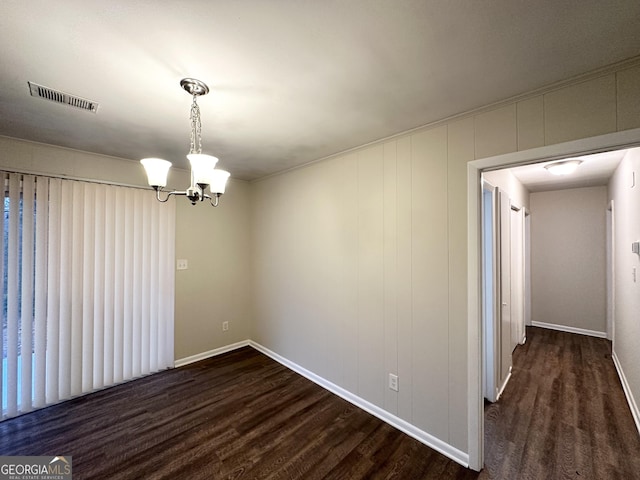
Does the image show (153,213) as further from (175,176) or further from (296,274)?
(296,274)

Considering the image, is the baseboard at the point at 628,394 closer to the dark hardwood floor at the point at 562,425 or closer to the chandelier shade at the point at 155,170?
the dark hardwood floor at the point at 562,425

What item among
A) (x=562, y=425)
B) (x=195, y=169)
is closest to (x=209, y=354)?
(x=195, y=169)

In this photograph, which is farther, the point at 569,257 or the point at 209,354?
the point at 569,257

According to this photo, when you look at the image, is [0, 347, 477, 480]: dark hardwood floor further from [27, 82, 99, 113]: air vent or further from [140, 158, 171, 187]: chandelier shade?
[27, 82, 99, 113]: air vent

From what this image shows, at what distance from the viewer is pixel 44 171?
2.48m

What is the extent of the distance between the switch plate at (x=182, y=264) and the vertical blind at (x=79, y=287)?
4.2 inches

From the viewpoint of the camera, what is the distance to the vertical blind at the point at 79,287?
7.69 feet

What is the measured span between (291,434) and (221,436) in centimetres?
56

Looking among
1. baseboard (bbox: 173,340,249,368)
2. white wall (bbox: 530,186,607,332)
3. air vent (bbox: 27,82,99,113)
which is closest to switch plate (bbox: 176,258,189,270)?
baseboard (bbox: 173,340,249,368)

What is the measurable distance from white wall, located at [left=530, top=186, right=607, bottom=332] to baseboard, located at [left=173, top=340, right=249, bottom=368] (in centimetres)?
534

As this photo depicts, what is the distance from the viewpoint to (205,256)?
3598mm

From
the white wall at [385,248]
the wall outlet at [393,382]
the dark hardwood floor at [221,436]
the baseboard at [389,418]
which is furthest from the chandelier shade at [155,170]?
the baseboard at [389,418]

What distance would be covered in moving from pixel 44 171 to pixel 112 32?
2.14 metres

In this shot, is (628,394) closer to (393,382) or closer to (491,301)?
(491,301)
